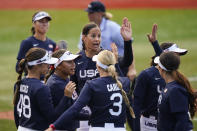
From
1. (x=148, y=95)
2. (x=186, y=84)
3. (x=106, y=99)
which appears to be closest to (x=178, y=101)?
(x=186, y=84)

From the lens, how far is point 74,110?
5699 mm

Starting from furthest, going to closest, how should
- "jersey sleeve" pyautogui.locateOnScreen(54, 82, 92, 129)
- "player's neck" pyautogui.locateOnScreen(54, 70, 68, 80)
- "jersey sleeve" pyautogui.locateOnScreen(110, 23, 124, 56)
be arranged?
"jersey sleeve" pyautogui.locateOnScreen(110, 23, 124, 56) < "player's neck" pyautogui.locateOnScreen(54, 70, 68, 80) < "jersey sleeve" pyautogui.locateOnScreen(54, 82, 92, 129)

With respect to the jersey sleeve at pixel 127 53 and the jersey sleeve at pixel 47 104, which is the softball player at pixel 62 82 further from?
the jersey sleeve at pixel 127 53

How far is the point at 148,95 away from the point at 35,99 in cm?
160

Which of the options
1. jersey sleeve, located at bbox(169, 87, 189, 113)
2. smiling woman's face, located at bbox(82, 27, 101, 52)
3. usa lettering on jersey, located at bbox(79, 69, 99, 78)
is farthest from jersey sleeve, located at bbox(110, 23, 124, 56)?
jersey sleeve, located at bbox(169, 87, 189, 113)

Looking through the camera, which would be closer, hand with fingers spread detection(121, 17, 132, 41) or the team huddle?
the team huddle

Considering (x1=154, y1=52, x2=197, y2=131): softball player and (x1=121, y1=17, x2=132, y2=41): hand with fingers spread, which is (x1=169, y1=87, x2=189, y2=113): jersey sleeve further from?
(x1=121, y1=17, x2=132, y2=41): hand with fingers spread

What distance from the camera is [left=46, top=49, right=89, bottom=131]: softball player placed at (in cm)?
599

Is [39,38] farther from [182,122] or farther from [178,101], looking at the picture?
[182,122]

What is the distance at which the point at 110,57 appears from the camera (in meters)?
5.93

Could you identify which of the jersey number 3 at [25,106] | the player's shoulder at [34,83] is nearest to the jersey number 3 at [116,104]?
the player's shoulder at [34,83]

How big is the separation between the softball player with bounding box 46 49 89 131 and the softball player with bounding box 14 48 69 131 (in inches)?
4.4

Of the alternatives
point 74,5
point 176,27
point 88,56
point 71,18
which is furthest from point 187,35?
point 88,56

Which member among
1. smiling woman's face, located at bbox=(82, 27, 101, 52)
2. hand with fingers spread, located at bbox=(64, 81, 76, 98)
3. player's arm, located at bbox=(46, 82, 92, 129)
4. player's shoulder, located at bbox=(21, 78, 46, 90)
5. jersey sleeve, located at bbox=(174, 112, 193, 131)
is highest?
smiling woman's face, located at bbox=(82, 27, 101, 52)
